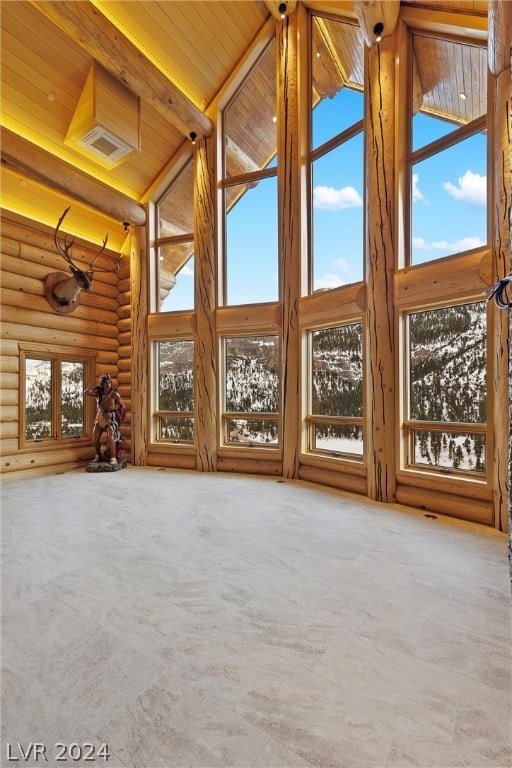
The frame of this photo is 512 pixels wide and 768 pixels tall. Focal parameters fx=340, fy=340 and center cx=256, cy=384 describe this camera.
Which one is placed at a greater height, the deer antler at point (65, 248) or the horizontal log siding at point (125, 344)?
the deer antler at point (65, 248)

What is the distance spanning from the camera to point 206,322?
550 cm

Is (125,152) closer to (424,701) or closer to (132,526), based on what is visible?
(132,526)

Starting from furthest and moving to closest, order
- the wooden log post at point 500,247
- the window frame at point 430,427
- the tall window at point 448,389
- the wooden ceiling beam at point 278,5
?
the wooden ceiling beam at point 278,5 < the tall window at point 448,389 < the window frame at point 430,427 < the wooden log post at point 500,247

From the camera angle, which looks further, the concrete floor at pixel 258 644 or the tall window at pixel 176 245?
the tall window at pixel 176 245

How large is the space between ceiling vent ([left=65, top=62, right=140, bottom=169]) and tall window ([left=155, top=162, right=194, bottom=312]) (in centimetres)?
115

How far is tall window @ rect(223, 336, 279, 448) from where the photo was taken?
5.23 m

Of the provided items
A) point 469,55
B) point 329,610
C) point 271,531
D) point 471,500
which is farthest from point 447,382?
point 469,55

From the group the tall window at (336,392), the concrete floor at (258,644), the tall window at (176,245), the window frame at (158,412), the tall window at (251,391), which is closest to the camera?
the concrete floor at (258,644)

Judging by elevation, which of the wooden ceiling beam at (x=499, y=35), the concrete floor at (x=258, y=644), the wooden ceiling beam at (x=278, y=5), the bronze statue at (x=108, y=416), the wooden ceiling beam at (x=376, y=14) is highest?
the wooden ceiling beam at (x=278, y=5)

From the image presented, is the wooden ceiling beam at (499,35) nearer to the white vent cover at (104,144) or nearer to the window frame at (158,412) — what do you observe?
the white vent cover at (104,144)

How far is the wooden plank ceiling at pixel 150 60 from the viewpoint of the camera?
12.9 feet

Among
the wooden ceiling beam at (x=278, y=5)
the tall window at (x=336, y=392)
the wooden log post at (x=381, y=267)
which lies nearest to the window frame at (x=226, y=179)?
the wooden ceiling beam at (x=278, y=5)

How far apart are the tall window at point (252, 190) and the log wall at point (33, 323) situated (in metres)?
2.54

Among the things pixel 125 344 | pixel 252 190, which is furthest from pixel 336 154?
pixel 125 344
